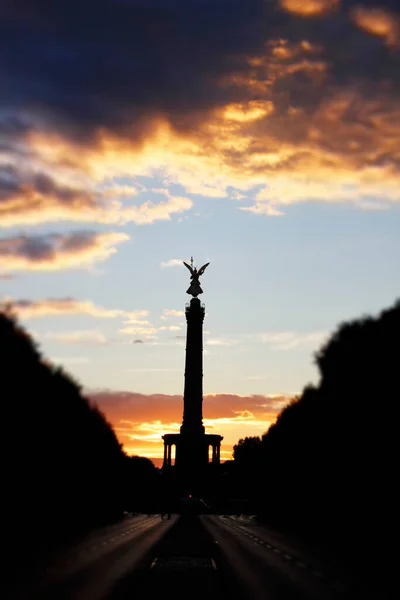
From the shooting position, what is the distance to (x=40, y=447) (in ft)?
192

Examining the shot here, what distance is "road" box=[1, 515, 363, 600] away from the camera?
22641mm

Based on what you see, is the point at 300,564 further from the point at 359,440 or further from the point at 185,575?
the point at 359,440

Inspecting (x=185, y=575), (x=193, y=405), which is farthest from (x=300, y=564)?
(x=193, y=405)

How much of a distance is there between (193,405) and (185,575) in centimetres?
11330

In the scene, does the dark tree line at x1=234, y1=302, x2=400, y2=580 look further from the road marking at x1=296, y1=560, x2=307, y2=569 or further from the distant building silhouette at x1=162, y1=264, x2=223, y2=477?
the distant building silhouette at x1=162, y1=264, x2=223, y2=477

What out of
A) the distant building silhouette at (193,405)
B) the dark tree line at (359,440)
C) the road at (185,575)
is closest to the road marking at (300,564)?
the road at (185,575)

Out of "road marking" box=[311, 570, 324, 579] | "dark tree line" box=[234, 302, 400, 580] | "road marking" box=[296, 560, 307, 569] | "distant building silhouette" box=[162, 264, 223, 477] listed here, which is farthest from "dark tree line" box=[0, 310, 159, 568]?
"distant building silhouette" box=[162, 264, 223, 477]

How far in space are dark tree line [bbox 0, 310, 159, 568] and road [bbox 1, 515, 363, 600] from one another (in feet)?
31.5

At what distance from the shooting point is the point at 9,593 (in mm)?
21938

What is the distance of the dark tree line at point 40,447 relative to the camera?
5212 centimetres

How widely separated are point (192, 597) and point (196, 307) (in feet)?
423

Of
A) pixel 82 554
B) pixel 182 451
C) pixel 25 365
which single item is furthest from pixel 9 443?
pixel 182 451

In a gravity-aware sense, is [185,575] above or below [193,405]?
below

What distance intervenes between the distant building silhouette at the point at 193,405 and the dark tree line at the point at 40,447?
42608 millimetres
